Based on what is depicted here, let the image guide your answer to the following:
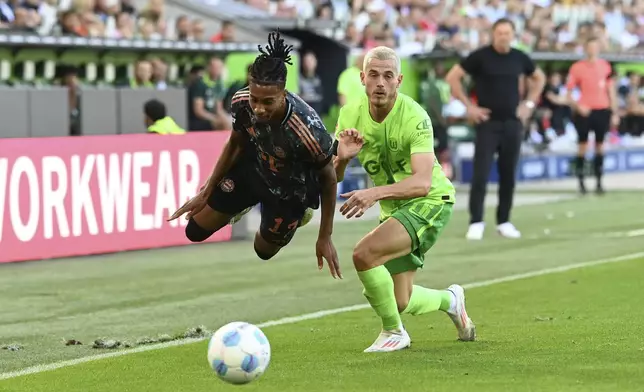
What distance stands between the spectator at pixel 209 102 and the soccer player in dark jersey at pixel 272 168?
1235 cm

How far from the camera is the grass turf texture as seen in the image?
25.5ft

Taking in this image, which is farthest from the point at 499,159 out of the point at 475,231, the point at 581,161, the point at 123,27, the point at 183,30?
the point at 183,30

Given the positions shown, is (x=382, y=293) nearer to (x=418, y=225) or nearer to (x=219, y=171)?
(x=418, y=225)

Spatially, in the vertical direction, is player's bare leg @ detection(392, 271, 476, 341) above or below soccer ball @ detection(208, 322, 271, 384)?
below

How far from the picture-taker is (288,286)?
43.1 ft

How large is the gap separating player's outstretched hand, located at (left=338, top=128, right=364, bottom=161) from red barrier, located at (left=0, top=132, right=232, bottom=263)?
6.76m

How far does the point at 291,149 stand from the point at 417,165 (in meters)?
0.73

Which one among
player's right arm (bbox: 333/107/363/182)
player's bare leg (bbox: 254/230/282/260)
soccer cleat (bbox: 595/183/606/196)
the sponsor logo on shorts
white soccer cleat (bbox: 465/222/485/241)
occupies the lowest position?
soccer cleat (bbox: 595/183/606/196)

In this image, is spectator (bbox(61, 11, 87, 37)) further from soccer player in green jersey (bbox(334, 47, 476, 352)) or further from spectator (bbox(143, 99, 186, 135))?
soccer player in green jersey (bbox(334, 47, 476, 352))

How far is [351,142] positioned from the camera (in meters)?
8.48

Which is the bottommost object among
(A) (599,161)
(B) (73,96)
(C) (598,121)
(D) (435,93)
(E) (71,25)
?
(A) (599,161)

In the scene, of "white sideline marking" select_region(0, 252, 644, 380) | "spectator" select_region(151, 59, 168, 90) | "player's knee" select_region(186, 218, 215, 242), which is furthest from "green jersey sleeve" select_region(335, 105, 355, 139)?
"spectator" select_region(151, 59, 168, 90)

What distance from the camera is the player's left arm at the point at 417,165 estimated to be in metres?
8.46

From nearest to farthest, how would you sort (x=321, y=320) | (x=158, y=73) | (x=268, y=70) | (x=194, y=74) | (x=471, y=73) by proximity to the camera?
(x=268, y=70)
(x=321, y=320)
(x=471, y=73)
(x=158, y=73)
(x=194, y=74)
